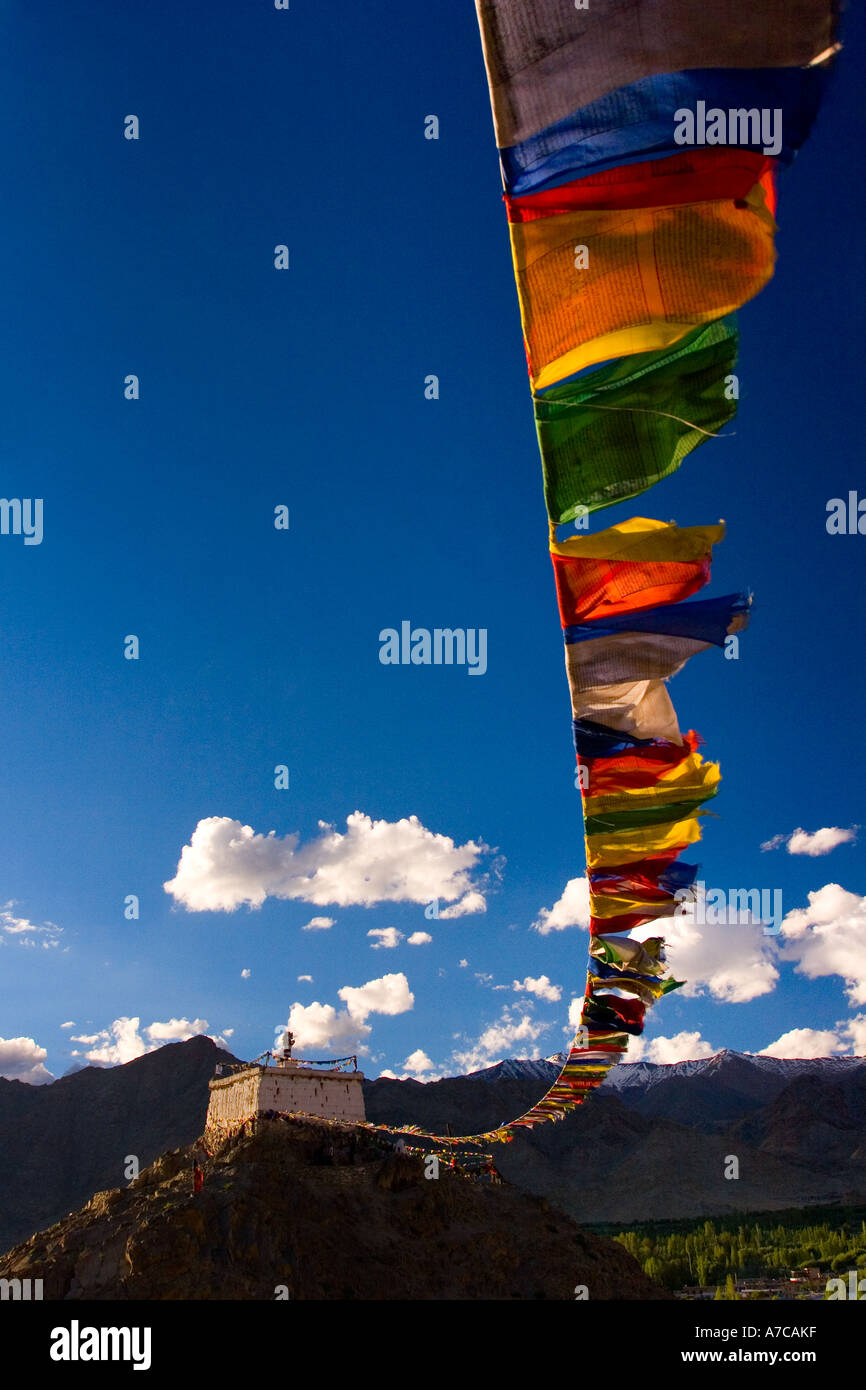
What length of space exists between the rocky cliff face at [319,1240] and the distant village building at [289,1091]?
1.77 meters

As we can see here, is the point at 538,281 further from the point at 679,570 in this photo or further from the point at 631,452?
the point at 679,570

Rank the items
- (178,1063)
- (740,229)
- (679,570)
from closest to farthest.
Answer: (740,229)
(679,570)
(178,1063)

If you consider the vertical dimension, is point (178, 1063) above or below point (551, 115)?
below

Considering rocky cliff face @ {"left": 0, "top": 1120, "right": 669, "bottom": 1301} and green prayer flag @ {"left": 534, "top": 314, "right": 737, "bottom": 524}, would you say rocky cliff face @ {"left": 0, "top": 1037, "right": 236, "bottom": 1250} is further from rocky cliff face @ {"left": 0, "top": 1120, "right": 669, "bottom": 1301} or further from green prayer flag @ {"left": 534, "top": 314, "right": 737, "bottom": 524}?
green prayer flag @ {"left": 534, "top": 314, "right": 737, "bottom": 524}

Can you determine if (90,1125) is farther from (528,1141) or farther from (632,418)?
(632,418)

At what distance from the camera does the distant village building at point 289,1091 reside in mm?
29078

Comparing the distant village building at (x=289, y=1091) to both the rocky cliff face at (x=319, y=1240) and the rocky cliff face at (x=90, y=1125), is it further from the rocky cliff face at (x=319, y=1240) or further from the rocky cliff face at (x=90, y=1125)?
the rocky cliff face at (x=90, y=1125)

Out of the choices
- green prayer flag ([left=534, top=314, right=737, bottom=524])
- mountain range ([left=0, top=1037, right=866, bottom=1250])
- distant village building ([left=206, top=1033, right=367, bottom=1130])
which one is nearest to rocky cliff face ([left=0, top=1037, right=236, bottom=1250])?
mountain range ([left=0, top=1037, right=866, bottom=1250])

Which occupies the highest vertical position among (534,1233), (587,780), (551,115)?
(551,115)

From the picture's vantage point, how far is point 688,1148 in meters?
101

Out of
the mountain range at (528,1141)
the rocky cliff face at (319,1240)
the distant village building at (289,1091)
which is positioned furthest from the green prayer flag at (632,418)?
the mountain range at (528,1141)

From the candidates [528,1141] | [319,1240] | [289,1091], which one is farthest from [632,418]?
[528,1141]
